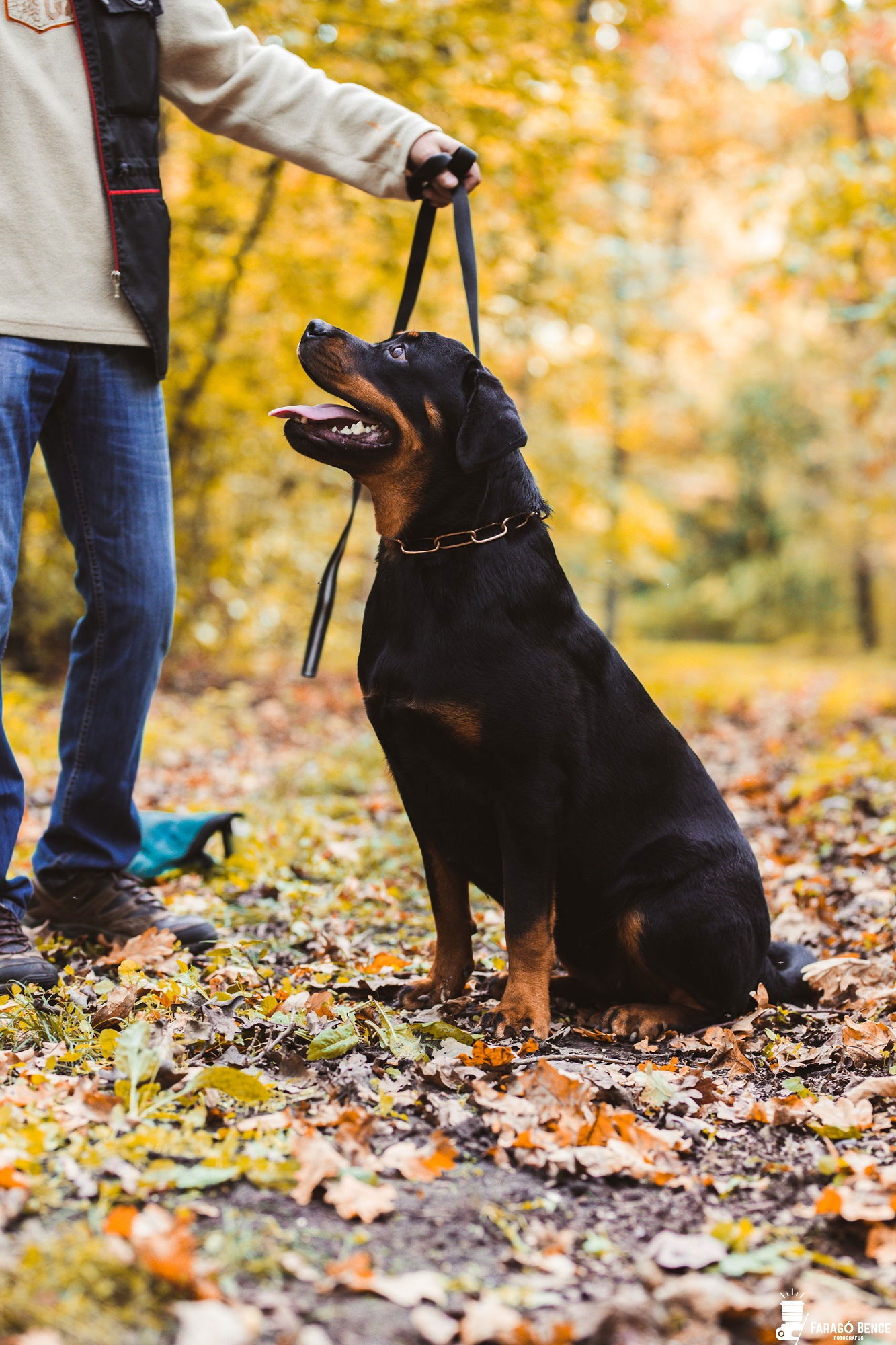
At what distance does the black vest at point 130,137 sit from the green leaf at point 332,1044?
1931 millimetres

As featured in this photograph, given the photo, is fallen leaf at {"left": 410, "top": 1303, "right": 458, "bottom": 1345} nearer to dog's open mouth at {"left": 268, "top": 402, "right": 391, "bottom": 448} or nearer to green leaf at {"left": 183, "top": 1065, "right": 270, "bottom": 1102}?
green leaf at {"left": 183, "top": 1065, "right": 270, "bottom": 1102}

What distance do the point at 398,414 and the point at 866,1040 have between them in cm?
200

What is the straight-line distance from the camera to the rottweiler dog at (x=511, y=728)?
9.00 feet

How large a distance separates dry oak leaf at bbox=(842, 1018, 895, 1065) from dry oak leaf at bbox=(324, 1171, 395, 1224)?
1345 mm

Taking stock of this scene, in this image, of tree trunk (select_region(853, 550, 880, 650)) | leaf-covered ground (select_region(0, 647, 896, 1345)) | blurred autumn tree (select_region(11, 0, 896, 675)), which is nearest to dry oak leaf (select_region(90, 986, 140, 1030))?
leaf-covered ground (select_region(0, 647, 896, 1345))

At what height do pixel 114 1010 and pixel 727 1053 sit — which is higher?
pixel 114 1010

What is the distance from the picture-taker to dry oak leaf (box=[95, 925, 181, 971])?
309 cm

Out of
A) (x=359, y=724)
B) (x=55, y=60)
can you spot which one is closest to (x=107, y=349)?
(x=55, y=60)

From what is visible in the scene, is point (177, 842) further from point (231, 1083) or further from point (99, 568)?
point (231, 1083)

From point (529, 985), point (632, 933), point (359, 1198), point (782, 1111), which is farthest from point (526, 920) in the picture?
point (359, 1198)

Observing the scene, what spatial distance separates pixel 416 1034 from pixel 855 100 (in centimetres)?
795

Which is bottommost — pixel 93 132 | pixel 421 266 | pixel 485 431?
pixel 485 431

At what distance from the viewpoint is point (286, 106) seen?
126 inches

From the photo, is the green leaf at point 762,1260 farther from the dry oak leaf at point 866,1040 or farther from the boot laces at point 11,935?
the boot laces at point 11,935
